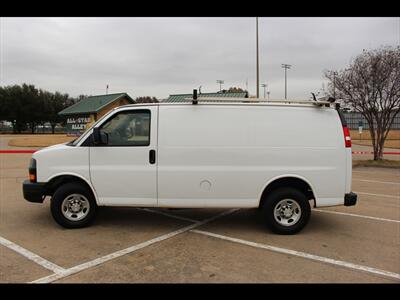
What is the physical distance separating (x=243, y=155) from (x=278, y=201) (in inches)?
36.3

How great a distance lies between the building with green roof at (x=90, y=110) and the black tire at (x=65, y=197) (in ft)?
→ 111

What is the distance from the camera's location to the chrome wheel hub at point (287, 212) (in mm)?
5379

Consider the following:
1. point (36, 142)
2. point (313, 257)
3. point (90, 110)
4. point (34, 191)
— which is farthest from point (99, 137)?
point (90, 110)

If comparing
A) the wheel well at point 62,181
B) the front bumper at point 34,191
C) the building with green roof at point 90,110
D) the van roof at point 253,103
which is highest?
the building with green roof at point 90,110

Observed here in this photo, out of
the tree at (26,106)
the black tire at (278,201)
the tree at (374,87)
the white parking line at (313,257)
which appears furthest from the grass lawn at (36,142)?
the tree at (26,106)

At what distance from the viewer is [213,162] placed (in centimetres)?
534

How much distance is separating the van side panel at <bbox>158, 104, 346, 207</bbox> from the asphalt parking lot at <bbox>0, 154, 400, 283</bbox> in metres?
0.67

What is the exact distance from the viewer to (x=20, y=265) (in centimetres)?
405

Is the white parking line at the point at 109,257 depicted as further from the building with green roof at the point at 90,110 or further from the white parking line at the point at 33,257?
the building with green roof at the point at 90,110

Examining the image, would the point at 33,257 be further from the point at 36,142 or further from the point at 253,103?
the point at 36,142

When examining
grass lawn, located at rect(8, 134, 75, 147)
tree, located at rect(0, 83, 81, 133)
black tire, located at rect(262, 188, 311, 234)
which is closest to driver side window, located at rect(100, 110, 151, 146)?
black tire, located at rect(262, 188, 311, 234)

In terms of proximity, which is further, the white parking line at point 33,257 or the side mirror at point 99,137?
the side mirror at point 99,137
